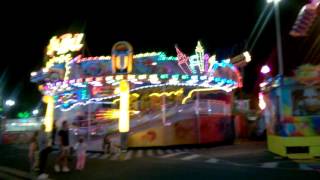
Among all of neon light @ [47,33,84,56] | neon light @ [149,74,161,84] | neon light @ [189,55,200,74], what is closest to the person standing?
neon light @ [149,74,161,84]

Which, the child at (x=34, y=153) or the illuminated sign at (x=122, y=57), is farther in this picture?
the illuminated sign at (x=122, y=57)

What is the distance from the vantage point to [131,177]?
46.1 ft

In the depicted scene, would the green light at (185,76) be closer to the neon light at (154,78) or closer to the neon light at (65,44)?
the neon light at (154,78)

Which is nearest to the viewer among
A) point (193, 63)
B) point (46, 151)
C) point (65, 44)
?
point (46, 151)

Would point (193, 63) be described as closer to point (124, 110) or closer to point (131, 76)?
point (131, 76)

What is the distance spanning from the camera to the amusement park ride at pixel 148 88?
2614cm

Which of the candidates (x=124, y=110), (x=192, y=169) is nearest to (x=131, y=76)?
(x=124, y=110)

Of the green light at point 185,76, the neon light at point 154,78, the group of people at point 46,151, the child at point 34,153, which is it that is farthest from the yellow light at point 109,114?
the child at point 34,153

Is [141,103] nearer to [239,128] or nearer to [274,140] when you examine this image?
[239,128]

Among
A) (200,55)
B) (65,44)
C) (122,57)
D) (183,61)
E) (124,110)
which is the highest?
(65,44)

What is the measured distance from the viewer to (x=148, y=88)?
106 ft

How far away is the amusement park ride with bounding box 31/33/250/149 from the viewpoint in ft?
85.8

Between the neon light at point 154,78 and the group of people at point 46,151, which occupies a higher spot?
the neon light at point 154,78

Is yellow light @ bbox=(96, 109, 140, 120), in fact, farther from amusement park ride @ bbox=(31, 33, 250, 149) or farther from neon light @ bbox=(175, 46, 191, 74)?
neon light @ bbox=(175, 46, 191, 74)
